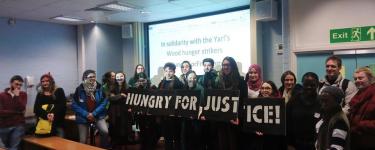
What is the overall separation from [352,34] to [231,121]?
2.49 m

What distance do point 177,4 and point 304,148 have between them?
12.7 feet

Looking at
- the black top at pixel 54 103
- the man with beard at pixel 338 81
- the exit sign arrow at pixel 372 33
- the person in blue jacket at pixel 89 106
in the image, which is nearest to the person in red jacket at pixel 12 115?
the black top at pixel 54 103

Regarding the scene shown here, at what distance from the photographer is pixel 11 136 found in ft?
14.4

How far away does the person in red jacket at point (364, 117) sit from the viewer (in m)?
2.72

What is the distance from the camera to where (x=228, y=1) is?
19.6 feet

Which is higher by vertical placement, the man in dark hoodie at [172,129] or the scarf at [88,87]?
the scarf at [88,87]

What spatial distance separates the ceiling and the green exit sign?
73.0 inches

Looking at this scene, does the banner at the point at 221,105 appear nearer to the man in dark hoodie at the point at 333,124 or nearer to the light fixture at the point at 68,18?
the man in dark hoodie at the point at 333,124

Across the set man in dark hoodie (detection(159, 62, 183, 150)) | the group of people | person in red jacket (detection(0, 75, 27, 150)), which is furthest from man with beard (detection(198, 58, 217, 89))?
person in red jacket (detection(0, 75, 27, 150))

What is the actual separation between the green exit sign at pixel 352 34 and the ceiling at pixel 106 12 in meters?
1.85

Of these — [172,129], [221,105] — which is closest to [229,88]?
[221,105]

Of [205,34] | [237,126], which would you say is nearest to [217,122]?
[237,126]

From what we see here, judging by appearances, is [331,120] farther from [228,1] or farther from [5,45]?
[5,45]

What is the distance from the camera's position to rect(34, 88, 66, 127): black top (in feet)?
14.3
